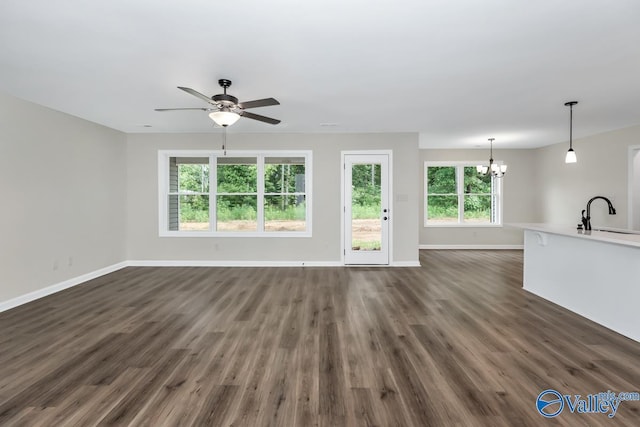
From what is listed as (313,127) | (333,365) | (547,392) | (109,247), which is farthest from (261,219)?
(547,392)

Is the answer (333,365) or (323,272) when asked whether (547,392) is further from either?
(323,272)

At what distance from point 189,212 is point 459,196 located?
22.6 ft

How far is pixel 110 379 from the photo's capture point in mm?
2229

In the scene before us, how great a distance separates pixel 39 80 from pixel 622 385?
6.13m

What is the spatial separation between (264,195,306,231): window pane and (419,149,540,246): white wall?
381 cm

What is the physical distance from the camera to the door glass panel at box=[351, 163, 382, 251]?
6.04 m

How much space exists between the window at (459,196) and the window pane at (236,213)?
15.7ft

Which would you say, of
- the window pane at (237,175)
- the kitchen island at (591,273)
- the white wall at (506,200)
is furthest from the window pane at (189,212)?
the kitchen island at (591,273)

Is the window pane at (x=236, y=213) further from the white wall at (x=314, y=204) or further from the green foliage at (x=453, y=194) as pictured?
the green foliage at (x=453, y=194)

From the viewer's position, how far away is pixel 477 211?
8234 mm

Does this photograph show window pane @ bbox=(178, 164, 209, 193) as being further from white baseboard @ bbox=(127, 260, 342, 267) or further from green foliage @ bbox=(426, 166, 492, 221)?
green foliage @ bbox=(426, 166, 492, 221)

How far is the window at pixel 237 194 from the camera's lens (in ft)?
20.3

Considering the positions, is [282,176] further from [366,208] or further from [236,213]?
[366,208]

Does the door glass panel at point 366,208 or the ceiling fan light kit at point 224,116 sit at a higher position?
the ceiling fan light kit at point 224,116
